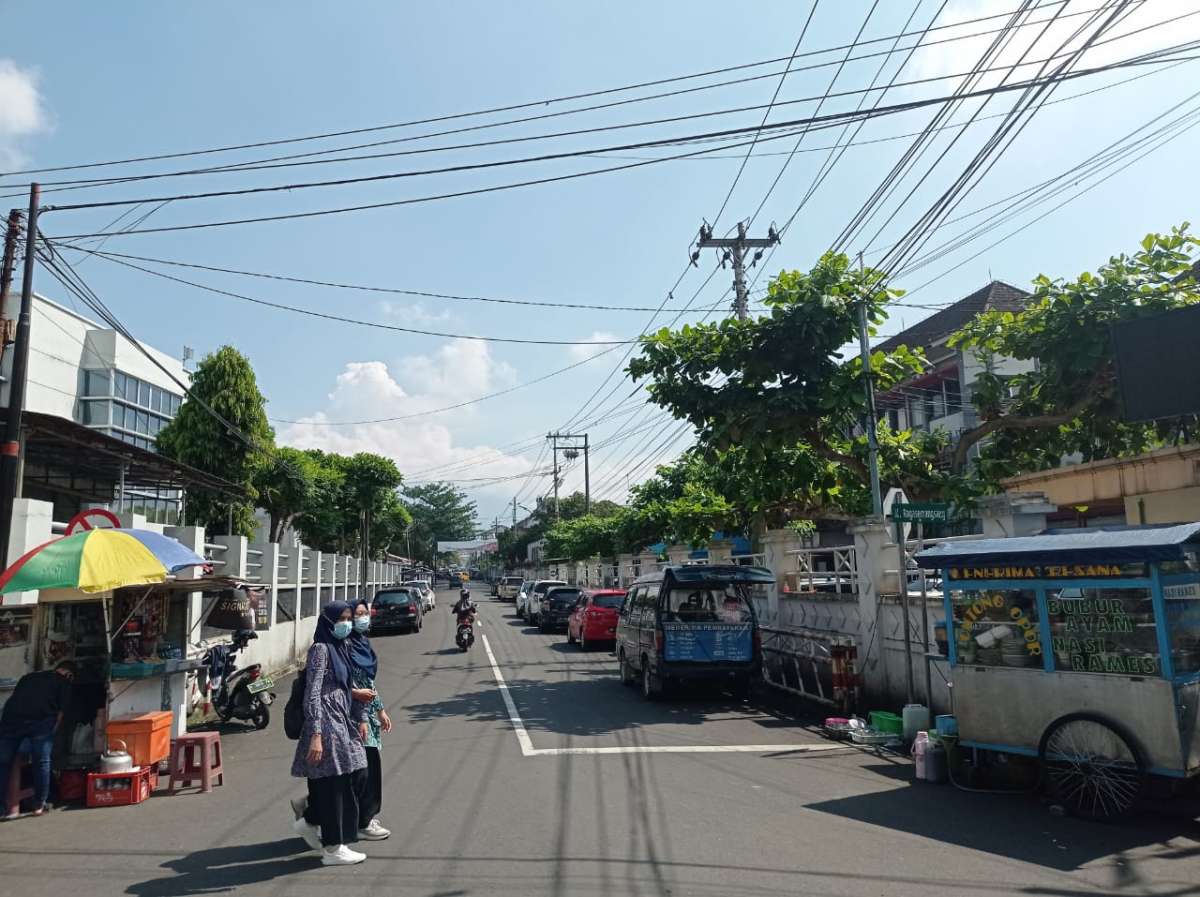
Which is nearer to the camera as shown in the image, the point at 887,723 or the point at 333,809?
the point at 333,809

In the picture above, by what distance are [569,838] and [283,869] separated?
75.1 inches

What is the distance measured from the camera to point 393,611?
27234 mm

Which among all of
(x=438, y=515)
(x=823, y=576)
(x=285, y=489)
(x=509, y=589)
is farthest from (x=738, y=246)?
(x=438, y=515)

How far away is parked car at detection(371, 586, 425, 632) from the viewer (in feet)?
89.1

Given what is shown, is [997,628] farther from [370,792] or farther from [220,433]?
[220,433]

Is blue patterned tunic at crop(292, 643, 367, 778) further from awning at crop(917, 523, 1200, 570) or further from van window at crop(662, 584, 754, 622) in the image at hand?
van window at crop(662, 584, 754, 622)

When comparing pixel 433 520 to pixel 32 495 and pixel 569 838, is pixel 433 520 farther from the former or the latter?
pixel 569 838

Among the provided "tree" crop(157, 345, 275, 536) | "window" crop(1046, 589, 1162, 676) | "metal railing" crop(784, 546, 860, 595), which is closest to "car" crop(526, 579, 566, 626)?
"tree" crop(157, 345, 275, 536)

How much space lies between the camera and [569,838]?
5.97 meters

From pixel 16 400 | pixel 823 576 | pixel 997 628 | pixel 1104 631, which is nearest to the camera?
pixel 1104 631

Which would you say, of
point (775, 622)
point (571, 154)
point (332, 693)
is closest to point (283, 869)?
point (332, 693)

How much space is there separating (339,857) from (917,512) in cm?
694

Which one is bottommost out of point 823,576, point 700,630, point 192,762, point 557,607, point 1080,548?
point 192,762

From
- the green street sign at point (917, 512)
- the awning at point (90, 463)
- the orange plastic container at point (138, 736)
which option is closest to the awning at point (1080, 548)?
the green street sign at point (917, 512)
